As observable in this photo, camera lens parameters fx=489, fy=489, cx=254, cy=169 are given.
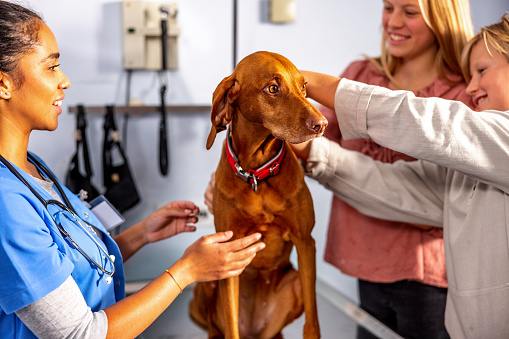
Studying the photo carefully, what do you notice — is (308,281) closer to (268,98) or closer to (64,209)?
(268,98)

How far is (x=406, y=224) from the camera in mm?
1332

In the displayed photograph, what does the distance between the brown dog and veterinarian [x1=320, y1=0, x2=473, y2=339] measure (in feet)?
0.85

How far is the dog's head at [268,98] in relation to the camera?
0.86 meters

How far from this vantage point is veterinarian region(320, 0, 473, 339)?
49.4 inches

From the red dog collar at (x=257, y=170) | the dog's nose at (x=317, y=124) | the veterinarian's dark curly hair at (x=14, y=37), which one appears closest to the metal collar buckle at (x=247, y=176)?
the red dog collar at (x=257, y=170)

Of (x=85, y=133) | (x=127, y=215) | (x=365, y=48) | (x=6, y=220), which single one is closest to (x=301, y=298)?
(x=6, y=220)

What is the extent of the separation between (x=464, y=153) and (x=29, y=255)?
773mm

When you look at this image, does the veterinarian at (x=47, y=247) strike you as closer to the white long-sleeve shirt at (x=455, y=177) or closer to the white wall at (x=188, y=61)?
the white long-sleeve shirt at (x=455, y=177)

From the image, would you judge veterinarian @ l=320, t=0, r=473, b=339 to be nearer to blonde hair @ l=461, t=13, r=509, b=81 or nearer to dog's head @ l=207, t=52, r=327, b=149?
blonde hair @ l=461, t=13, r=509, b=81

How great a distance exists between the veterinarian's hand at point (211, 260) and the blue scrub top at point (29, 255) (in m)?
0.17

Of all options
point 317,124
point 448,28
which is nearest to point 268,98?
point 317,124

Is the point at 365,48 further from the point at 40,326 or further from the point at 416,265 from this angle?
the point at 40,326

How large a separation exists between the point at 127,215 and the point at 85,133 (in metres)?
0.31

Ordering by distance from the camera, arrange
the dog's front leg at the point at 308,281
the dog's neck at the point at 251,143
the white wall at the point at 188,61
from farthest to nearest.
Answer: the white wall at the point at 188,61 < the dog's front leg at the point at 308,281 < the dog's neck at the point at 251,143
